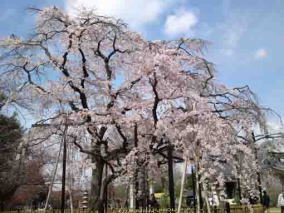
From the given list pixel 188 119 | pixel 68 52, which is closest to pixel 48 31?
pixel 68 52

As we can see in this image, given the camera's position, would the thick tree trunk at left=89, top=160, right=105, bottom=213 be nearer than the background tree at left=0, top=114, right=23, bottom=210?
Yes

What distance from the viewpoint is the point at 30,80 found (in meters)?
11.3

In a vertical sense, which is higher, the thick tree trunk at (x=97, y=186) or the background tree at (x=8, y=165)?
the background tree at (x=8, y=165)

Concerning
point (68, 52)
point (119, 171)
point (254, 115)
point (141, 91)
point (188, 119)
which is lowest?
point (119, 171)

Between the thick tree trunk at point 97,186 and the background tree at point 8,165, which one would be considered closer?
→ the thick tree trunk at point 97,186

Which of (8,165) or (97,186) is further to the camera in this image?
(8,165)

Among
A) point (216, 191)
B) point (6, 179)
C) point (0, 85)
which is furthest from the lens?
point (6, 179)

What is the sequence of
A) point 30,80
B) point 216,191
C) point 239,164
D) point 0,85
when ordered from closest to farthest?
point 216,191 < point 239,164 < point 30,80 < point 0,85

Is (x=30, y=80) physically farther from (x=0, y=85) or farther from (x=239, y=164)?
(x=239, y=164)

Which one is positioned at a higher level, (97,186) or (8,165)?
(8,165)

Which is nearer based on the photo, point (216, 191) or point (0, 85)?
point (216, 191)

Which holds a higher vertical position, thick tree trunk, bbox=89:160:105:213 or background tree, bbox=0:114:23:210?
background tree, bbox=0:114:23:210

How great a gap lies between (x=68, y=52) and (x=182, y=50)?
3958 millimetres

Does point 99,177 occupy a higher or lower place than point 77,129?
lower
